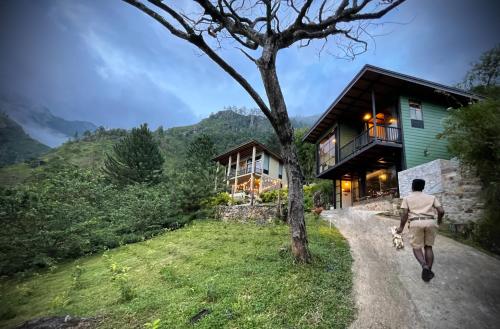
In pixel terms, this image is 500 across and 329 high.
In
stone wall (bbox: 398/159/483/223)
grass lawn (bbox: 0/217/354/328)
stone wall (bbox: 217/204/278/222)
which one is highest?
stone wall (bbox: 398/159/483/223)

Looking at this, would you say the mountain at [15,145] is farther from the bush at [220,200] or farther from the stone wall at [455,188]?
the stone wall at [455,188]

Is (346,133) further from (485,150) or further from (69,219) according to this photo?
(69,219)

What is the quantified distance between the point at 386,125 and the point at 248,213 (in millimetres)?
11442

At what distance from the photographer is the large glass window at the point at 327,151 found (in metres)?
21.1

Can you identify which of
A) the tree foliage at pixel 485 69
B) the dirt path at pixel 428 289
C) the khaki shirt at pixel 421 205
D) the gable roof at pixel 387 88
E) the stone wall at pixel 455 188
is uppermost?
the tree foliage at pixel 485 69

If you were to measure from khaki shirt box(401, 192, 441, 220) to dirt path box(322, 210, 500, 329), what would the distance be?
5.32 ft

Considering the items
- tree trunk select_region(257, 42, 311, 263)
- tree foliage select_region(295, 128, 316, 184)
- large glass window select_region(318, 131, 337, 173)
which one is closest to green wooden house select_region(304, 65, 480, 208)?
large glass window select_region(318, 131, 337, 173)

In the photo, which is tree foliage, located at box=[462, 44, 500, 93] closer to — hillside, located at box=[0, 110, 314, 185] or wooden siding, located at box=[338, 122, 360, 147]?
wooden siding, located at box=[338, 122, 360, 147]

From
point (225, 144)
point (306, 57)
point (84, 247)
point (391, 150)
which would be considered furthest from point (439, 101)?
point (225, 144)

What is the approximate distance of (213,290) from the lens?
538 cm

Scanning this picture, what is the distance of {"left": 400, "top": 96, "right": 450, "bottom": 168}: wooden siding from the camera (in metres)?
14.4

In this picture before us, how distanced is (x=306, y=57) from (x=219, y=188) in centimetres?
1504

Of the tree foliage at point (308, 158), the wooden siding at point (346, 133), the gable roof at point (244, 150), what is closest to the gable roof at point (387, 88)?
the wooden siding at point (346, 133)

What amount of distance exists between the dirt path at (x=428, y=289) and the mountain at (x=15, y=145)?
8461 cm
